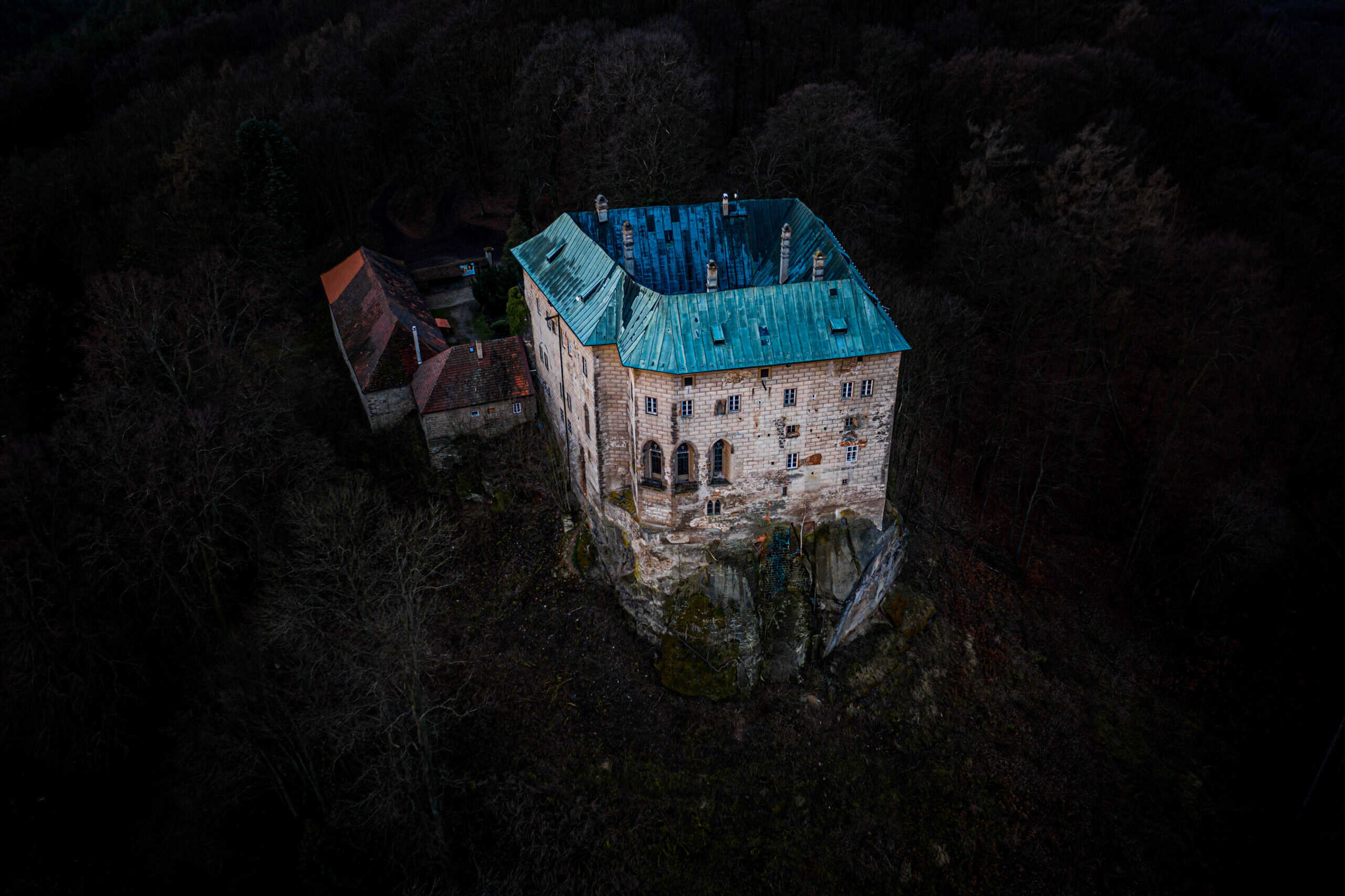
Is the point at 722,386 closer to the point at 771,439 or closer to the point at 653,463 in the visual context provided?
the point at 771,439

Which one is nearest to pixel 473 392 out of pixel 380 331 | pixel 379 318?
pixel 380 331

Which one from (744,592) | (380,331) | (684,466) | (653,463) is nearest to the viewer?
(684,466)

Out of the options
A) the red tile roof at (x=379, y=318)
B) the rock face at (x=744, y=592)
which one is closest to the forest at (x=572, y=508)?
the rock face at (x=744, y=592)

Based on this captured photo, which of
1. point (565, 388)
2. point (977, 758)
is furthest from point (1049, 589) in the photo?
point (565, 388)

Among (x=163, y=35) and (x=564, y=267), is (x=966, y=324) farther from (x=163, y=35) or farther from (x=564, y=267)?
(x=163, y=35)

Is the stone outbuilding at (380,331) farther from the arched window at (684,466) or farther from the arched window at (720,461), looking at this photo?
the arched window at (720,461)

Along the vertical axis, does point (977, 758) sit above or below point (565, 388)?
below

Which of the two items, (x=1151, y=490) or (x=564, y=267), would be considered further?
(x=1151, y=490)
